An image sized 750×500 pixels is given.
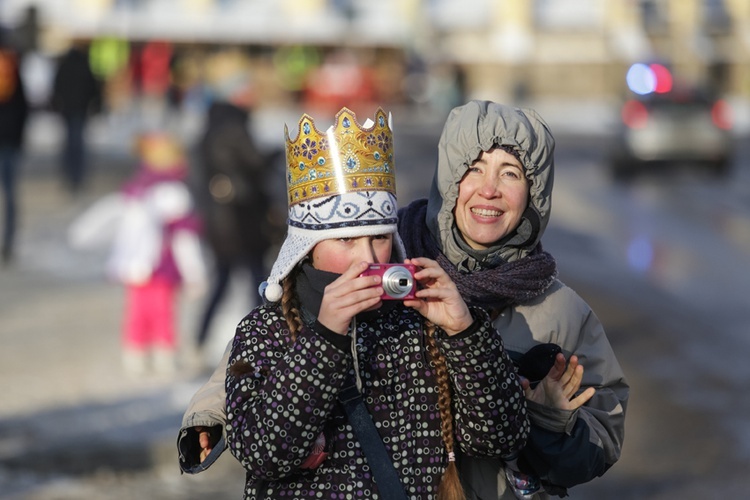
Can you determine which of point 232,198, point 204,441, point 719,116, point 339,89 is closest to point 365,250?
point 204,441

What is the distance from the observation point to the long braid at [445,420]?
3.12m

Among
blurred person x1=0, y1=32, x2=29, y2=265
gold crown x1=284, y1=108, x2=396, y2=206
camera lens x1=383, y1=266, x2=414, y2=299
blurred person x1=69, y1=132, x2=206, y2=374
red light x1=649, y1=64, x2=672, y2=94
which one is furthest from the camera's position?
red light x1=649, y1=64, x2=672, y2=94

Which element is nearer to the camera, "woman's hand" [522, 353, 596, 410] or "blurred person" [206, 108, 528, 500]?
"blurred person" [206, 108, 528, 500]

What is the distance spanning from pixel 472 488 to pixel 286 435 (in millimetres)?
593

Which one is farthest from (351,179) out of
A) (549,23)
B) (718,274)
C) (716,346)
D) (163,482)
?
(549,23)

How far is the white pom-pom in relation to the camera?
3145 millimetres

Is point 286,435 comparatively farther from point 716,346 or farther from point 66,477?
point 716,346

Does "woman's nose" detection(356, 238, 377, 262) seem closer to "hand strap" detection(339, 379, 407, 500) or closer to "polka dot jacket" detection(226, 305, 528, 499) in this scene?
"polka dot jacket" detection(226, 305, 528, 499)

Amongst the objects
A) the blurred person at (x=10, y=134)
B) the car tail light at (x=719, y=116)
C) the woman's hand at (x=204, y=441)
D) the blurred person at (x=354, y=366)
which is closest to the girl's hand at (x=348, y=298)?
the blurred person at (x=354, y=366)

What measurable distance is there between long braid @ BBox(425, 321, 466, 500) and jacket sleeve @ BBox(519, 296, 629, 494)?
0.77 ft

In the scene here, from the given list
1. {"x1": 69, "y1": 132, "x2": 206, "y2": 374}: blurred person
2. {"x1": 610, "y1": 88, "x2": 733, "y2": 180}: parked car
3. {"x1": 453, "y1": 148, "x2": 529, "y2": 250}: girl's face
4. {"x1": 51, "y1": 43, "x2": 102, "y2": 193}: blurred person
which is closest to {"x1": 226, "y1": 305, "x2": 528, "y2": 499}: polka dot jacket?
{"x1": 453, "y1": 148, "x2": 529, "y2": 250}: girl's face

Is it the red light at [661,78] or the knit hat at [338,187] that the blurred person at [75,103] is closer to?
the red light at [661,78]

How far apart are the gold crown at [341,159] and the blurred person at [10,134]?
1176 centimetres

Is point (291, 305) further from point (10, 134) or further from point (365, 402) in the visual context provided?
point (10, 134)
